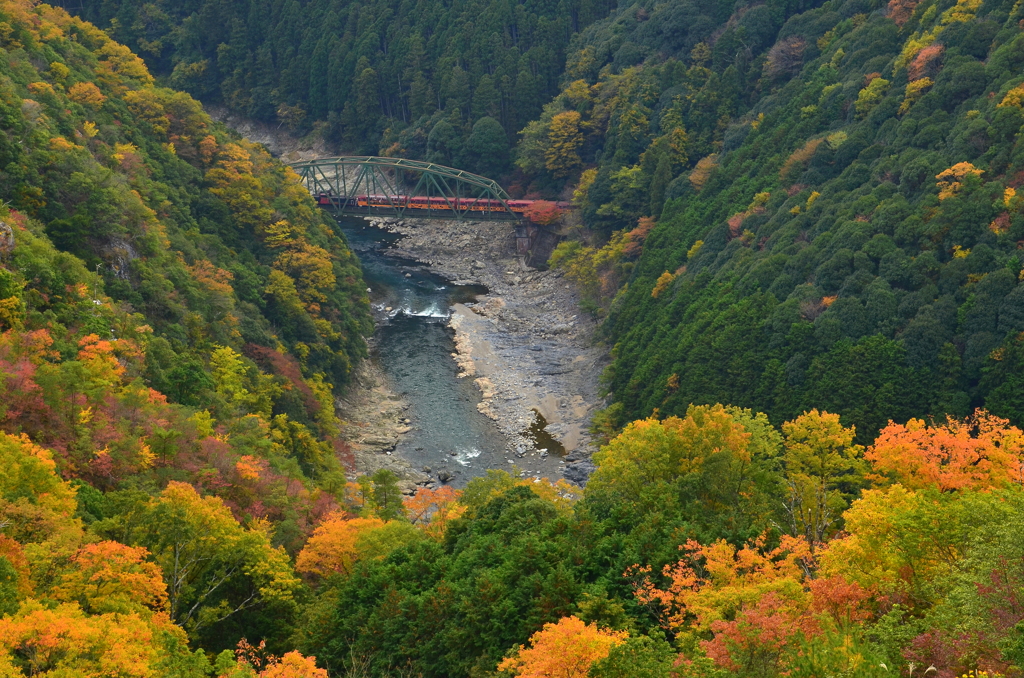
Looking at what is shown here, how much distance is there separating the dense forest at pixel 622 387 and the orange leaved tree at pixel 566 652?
0.10 metres

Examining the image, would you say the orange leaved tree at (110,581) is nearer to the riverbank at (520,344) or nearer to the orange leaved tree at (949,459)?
the orange leaved tree at (949,459)

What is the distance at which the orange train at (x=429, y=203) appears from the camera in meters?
95.4

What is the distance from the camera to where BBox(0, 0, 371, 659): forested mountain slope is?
26906mm

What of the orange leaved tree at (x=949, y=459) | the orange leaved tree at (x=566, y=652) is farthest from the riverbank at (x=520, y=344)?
the orange leaved tree at (x=566, y=652)

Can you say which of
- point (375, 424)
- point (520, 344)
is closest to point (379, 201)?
point (520, 344)

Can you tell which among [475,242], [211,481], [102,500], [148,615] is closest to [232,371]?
[211,481]

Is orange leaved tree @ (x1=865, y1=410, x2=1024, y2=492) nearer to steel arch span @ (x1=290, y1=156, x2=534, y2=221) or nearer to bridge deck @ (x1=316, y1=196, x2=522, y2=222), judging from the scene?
steel arch span @ (x1=290, y1=156, x2=534, y2=221)

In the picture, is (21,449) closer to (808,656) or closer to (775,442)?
(808,656)

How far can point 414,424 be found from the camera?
6088 centimetres

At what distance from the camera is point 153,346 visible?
42.5 metres

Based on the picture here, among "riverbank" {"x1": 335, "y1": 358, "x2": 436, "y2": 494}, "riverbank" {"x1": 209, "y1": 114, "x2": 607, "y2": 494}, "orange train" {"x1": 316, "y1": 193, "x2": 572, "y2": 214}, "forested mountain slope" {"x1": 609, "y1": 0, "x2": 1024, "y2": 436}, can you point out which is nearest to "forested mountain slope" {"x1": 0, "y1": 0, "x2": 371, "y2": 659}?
"riverbank" {"x1": 335, "y1": 358, "x2": 436, "y2": 494}

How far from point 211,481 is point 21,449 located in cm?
907

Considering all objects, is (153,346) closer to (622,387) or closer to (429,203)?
(622,387)

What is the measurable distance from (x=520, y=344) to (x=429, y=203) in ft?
95.3
